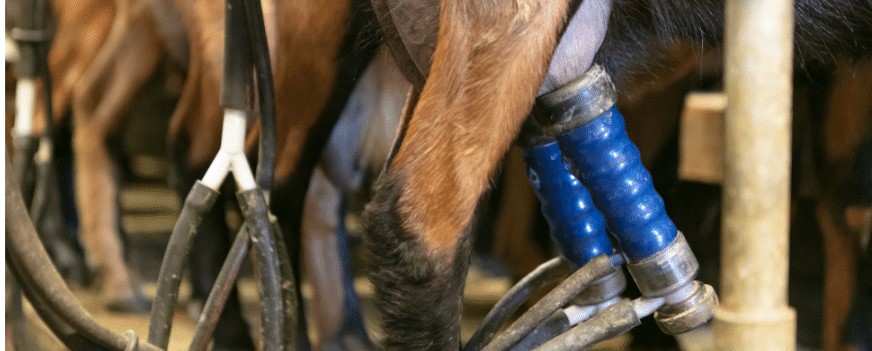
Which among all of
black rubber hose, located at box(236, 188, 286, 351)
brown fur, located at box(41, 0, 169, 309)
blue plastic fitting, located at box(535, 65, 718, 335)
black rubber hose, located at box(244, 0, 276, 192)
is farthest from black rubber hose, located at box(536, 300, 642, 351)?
brown fur, located at box(41, 0, 169, 309)

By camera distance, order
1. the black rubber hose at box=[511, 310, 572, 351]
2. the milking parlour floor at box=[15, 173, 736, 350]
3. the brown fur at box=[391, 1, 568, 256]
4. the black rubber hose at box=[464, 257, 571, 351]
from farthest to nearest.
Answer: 1. the milking parlour floor at box=[15, 173, 736, 350]
2. the black rubber hose at box=[464, 257, 571, 351]
3. the black rubber hose at box=[511, 310, 572, 351]
4. the brown fur at box=[391, 1, 568, 256]

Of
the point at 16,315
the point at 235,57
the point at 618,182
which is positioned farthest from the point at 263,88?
the point at 16,315

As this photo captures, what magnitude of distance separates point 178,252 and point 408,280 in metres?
0.29

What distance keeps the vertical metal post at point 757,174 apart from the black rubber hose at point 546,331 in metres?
0.22

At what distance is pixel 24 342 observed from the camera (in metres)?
1.24

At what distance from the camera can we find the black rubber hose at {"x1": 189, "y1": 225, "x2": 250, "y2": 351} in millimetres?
967

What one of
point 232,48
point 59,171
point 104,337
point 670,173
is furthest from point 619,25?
point 59,171

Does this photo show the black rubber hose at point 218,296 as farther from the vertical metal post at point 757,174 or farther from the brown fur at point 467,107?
the vertical metal post at point 757,174

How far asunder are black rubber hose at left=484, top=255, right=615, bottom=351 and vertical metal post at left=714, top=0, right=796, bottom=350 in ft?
0.49

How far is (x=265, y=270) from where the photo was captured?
98 centimetres

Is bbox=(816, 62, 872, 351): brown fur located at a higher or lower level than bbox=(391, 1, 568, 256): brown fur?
lower

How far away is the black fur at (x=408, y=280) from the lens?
2.68 feet

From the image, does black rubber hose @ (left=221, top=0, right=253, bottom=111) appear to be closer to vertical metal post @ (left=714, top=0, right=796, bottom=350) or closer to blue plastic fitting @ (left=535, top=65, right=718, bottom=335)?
blue plastic fitting @ (left=535, top=65, right=718, bottom=335)

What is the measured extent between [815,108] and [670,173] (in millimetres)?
252
